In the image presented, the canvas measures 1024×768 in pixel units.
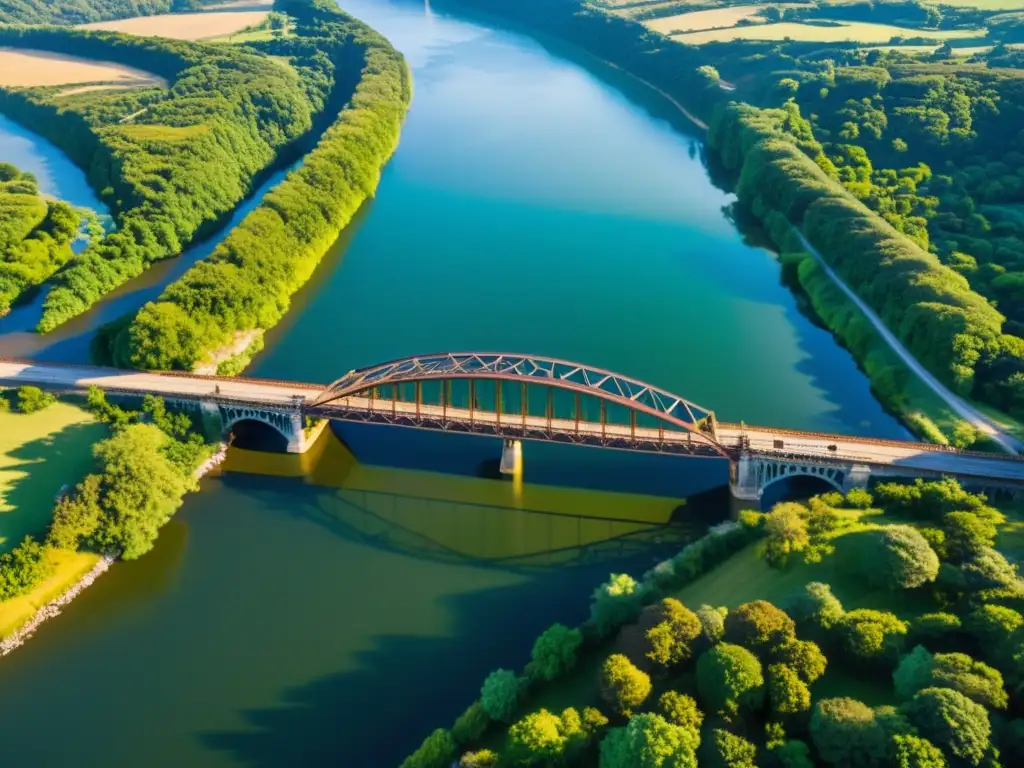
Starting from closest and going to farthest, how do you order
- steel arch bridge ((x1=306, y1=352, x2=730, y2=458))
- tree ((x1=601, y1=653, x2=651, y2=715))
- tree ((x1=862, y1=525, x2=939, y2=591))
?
tree ((x1=601, y1=653, x2=651, y2=715)) < tree ((x1=862, y1=525, x2=939, y2=591)) < steel arch bridge ((x1=306, y1=352, x2=730, y2=458))

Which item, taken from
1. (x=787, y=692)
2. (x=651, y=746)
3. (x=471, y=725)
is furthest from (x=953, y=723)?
(x=471, y=725)

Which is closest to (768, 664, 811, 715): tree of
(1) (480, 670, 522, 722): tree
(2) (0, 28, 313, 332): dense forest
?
(1) (480, 670, 522, 722): tree

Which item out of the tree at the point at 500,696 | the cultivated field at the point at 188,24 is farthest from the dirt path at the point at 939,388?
the cultivated field at the point at 188,24

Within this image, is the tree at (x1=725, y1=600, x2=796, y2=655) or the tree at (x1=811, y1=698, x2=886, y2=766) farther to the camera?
the tree at (x1=725, y1=600, x2=796, y2=655)

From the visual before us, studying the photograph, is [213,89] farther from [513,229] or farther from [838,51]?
[838,51]

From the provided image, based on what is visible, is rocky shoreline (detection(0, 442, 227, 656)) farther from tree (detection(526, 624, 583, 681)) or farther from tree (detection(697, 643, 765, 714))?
tree (detection(697, 643, 765, 714))
